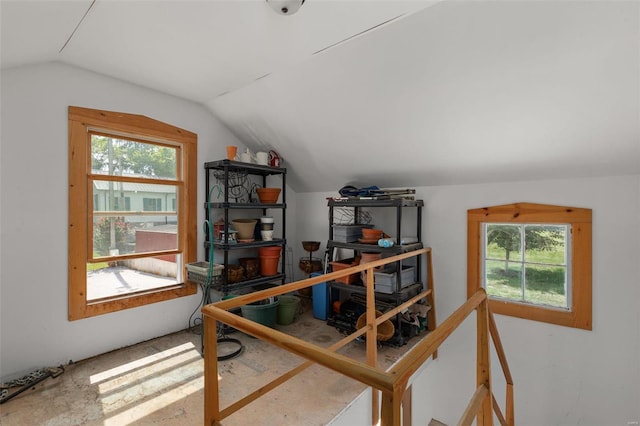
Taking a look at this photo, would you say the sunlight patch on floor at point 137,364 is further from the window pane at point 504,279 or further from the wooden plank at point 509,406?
the window pane at point 504,279

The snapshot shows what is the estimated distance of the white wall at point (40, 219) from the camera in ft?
7.09

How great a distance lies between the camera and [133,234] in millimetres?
2852

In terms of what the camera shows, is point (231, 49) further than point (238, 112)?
No

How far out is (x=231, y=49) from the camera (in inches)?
82.4

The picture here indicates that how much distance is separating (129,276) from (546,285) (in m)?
3.77

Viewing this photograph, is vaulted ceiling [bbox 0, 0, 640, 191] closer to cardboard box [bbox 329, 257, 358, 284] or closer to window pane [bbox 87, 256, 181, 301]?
cardboard box [bbox 329, 257, 358, 284]

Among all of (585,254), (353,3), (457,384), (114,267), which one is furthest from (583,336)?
(114,267)

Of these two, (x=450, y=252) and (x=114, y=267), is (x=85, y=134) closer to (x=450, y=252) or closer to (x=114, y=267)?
(x=114, y=267)

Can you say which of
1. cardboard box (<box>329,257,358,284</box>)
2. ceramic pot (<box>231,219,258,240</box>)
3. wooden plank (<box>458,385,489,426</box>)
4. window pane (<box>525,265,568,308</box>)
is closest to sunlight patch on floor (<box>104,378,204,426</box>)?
ceramic pot (<box>231,219,258,240</box>)

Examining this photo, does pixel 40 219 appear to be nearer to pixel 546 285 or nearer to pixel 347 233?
pixel 347 233

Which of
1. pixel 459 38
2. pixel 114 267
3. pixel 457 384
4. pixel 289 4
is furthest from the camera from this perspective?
pixel 457 384

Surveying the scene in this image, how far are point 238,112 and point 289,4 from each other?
1.73 metres

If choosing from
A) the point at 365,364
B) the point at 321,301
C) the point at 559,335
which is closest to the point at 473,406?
the point at 365,364

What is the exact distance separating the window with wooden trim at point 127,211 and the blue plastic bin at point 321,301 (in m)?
1.35
